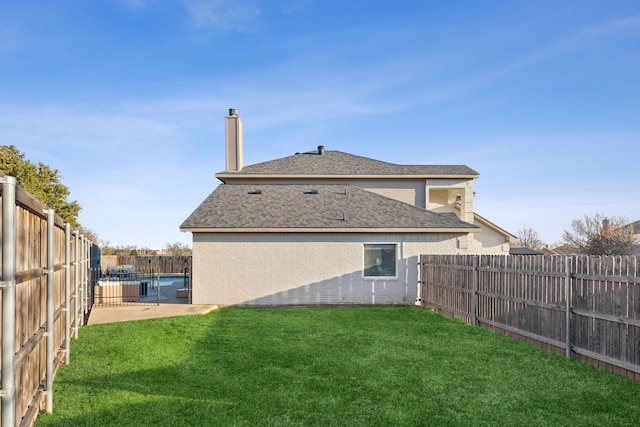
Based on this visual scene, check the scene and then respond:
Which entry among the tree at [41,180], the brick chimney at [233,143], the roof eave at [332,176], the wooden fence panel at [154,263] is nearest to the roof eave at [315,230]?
the roof eave at [332,176]

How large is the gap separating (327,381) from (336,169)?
15479 millimetres

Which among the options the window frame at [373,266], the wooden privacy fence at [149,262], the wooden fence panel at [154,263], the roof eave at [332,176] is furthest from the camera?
the wooden fence panel at [154,263]

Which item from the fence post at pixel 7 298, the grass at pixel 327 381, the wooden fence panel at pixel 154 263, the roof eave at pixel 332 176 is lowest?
the wooden fence panel at pixel 154 263

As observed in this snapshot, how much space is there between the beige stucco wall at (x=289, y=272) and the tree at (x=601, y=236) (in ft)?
112

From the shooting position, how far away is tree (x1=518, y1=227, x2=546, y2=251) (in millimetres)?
63688

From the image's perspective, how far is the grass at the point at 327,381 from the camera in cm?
487

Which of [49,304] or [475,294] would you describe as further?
[475,294]

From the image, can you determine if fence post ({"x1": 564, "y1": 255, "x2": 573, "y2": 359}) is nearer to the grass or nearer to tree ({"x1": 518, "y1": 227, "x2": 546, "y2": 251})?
the grass

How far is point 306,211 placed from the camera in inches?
642

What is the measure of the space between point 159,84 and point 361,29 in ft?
25.8

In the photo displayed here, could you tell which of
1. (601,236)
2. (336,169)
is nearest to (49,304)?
(336,169)

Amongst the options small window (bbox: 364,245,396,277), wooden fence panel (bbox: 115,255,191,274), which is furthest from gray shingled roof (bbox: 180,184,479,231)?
wooden fence panel (bbox: 115,255,191,274)

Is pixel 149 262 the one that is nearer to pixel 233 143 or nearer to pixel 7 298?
pixel 233 143

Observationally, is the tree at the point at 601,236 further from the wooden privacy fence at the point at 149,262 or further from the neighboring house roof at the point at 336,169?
the wooden privacy fence at the point at 149,262
